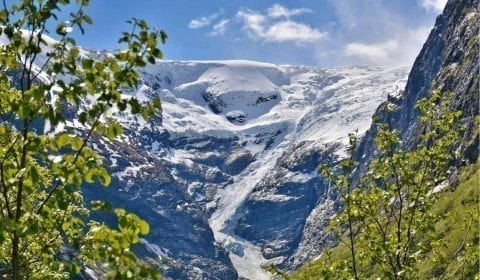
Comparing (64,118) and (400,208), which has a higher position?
(64,118)

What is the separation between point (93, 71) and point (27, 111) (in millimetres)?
1155

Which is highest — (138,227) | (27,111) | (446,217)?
(27,111)

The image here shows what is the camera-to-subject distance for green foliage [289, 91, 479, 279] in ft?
61.4

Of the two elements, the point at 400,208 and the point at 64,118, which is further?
the point at 400,208

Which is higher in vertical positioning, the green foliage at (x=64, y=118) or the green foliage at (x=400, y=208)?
the green foliage at (x=64, y=118)

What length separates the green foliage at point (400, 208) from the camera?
18719 mm

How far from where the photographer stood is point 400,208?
18047 mm

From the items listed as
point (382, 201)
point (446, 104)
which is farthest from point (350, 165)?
point (446, 104)

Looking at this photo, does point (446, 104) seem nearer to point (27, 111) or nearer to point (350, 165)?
point (350, 165)

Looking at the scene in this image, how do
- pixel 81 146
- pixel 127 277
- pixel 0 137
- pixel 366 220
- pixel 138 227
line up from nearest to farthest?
1. pixel 127 277
2. pixel 138 227
3. pixel 81 146
4. pixel 0 137
5. pixel 366 220

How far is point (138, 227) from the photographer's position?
8602 mm

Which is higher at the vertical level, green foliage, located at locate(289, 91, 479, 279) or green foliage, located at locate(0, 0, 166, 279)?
green foliage, located at locate(0, 0, 166, 279)

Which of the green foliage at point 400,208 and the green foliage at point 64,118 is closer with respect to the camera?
the green foliage at point 64,118

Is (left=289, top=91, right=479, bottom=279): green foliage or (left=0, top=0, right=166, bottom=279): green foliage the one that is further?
(left=289, top=91, right=479, bottom=279): green foliage
